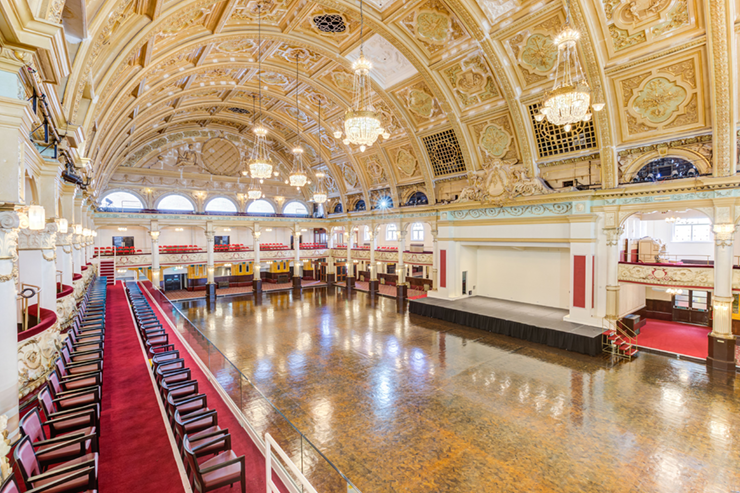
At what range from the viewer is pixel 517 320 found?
1340cm

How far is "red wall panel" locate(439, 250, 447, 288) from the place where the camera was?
57.3 feet

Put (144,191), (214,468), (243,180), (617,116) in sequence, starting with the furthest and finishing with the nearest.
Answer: (243,180) → (144,191) → (617,116) → (214,468)

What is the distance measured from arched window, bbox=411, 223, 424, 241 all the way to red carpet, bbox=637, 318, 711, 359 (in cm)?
1516

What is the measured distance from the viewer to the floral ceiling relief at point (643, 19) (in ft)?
29.4

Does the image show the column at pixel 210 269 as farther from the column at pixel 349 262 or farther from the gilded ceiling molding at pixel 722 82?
the gilded ceiling molding at pixel 722 82

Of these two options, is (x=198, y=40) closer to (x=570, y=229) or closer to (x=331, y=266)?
(x=570, y=229)

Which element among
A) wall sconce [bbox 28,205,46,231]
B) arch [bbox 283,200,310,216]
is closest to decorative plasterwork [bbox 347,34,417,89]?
wall sconce [bbox 28,205,46,231]

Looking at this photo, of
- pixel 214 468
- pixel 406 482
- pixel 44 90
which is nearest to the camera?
pixel 214 468

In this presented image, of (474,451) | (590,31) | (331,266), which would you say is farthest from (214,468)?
(331,266)

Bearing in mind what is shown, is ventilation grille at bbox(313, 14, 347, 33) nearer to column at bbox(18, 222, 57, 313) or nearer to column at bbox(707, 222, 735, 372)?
column at bbox(18, 222, 57, 313)

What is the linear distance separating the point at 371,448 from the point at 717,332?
11.4 metres

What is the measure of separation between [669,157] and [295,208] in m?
24.8

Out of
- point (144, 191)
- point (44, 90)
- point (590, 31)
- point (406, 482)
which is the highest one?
point (590, 31)

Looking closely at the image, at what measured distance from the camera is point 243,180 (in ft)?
85.8
